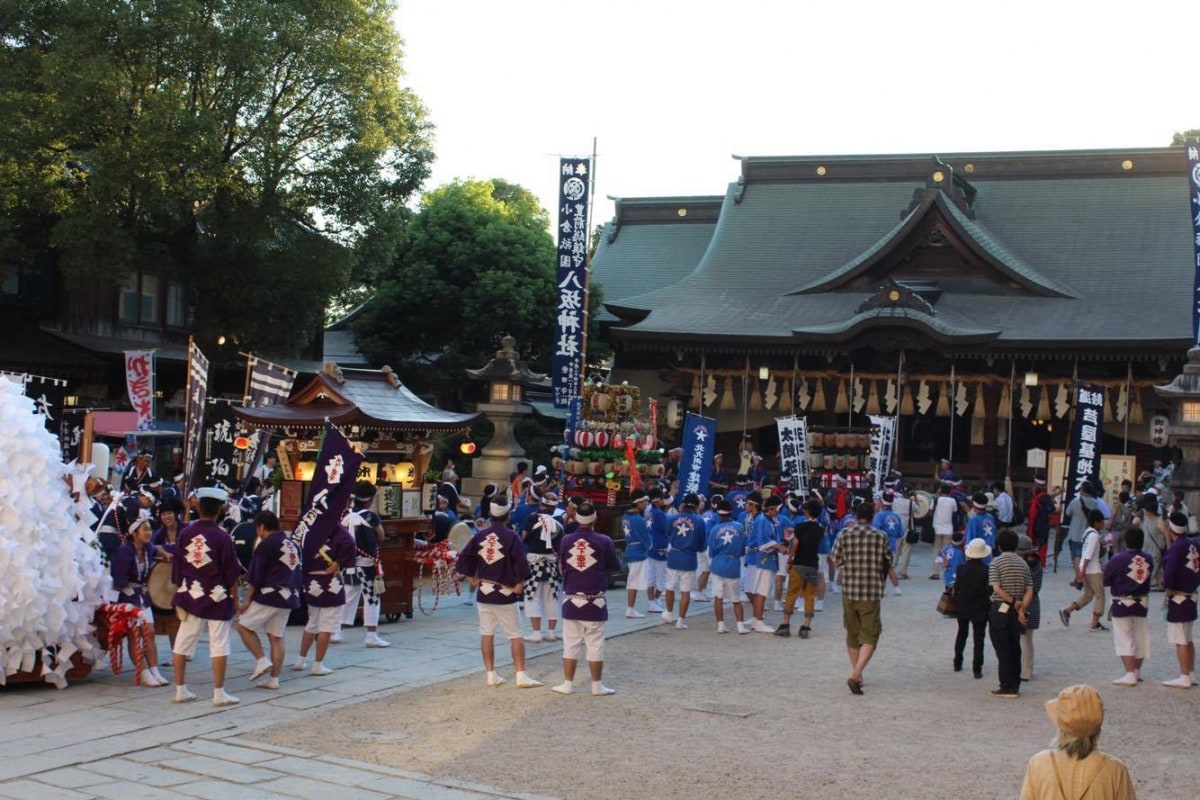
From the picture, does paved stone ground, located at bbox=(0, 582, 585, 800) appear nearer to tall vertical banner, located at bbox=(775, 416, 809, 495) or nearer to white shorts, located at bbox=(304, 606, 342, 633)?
white shorts, located at bbox=(304, 606, 342, 633)

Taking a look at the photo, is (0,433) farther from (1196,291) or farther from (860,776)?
(1196,291)

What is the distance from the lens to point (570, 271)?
24172 mm

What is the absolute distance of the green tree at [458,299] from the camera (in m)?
33.8

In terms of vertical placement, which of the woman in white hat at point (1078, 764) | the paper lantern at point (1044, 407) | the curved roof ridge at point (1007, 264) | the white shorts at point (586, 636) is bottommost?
the white shorts at point (586, 636)

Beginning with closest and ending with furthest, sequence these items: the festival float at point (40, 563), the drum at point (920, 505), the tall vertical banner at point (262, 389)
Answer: the festival float at point (40, 563), the tall vertical banner at point (262, 389), the drum at point (920, 505)

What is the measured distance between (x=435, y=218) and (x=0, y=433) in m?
26.4

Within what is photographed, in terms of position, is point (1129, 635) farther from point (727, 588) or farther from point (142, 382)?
point (142, 382)

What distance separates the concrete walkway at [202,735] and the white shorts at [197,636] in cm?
42

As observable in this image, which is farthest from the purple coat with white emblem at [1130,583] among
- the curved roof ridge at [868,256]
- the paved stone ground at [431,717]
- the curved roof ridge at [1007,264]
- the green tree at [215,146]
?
the curved roof ridge at [868,256]

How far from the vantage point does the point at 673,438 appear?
33125 mm

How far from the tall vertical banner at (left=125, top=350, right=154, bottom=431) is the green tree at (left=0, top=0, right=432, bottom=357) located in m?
4.59

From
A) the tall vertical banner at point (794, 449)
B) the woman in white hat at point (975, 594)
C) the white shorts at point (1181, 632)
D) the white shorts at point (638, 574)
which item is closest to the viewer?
the white shorts at point (1181, 632)

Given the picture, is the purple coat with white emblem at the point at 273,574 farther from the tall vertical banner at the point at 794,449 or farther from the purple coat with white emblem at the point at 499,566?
the tall vertical banner at the point at 794,449

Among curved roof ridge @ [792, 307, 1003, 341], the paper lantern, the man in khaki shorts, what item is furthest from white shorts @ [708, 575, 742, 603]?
the paper lantern
